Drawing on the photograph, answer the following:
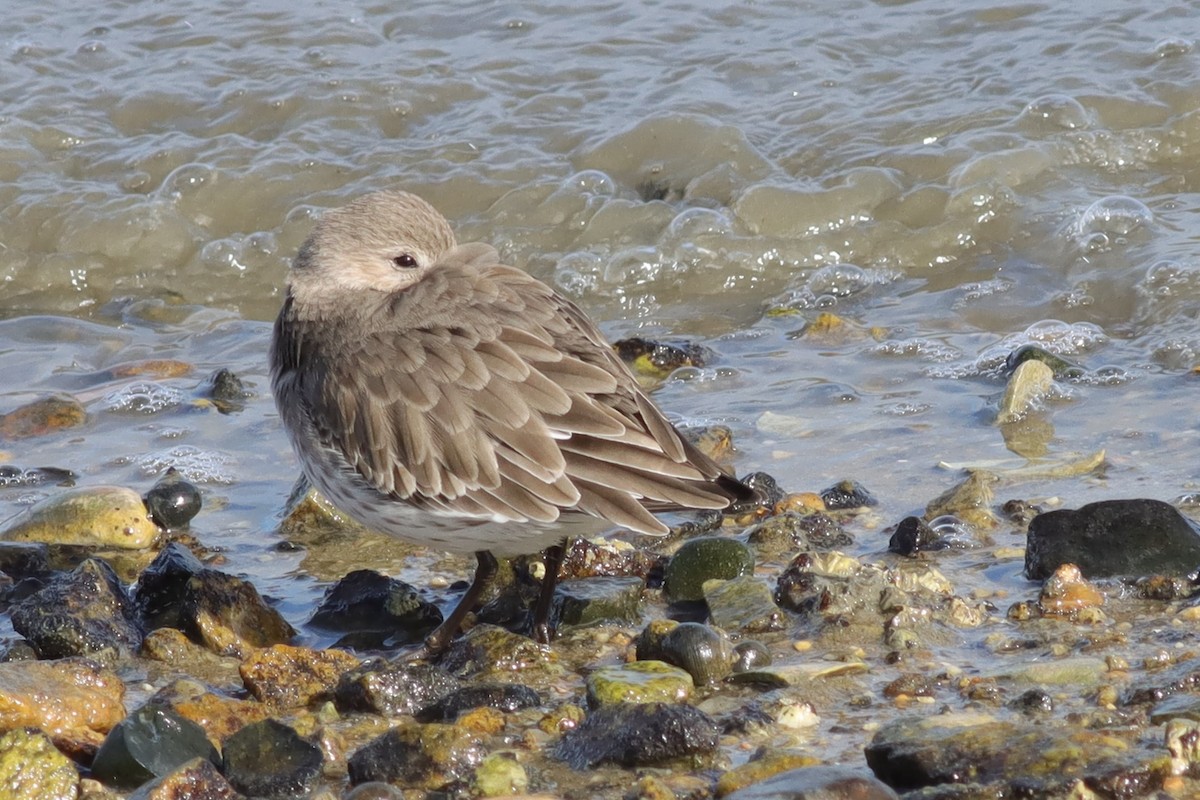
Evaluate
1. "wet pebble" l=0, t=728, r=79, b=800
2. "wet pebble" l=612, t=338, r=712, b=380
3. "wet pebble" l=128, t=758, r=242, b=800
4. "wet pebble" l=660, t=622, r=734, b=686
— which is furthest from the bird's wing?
"wet pebble" l=612, t=338, r=712, b=380

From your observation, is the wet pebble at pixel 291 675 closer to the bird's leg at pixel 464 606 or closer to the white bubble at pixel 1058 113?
the bird's leg at pixel 464 606

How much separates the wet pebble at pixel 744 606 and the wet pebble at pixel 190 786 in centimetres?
162

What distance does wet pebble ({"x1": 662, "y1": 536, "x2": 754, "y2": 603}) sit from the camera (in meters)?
4.82

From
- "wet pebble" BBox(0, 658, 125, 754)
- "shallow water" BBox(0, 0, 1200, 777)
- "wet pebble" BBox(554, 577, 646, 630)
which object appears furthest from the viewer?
"shallow water" BBox(0, 0, 1200, 777)

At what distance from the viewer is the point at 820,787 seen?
324 cm

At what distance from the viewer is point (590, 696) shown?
13.2 feet

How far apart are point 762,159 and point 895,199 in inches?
35.2

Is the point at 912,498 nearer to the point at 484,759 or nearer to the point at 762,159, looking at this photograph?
the point at 484,759

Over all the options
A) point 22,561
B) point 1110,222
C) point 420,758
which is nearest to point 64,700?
point 420,758

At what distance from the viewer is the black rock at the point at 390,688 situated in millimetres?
4051

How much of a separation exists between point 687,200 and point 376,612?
181 inches

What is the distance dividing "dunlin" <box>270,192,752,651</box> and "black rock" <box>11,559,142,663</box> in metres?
0.73

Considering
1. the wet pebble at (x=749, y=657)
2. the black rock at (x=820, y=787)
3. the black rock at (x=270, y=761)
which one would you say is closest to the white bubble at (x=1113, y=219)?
the wet pebble at (x=749, y=657)

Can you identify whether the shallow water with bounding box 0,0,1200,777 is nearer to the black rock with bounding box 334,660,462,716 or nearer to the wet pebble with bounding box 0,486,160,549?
the wet pebble with bounding box 0,486,160,549
